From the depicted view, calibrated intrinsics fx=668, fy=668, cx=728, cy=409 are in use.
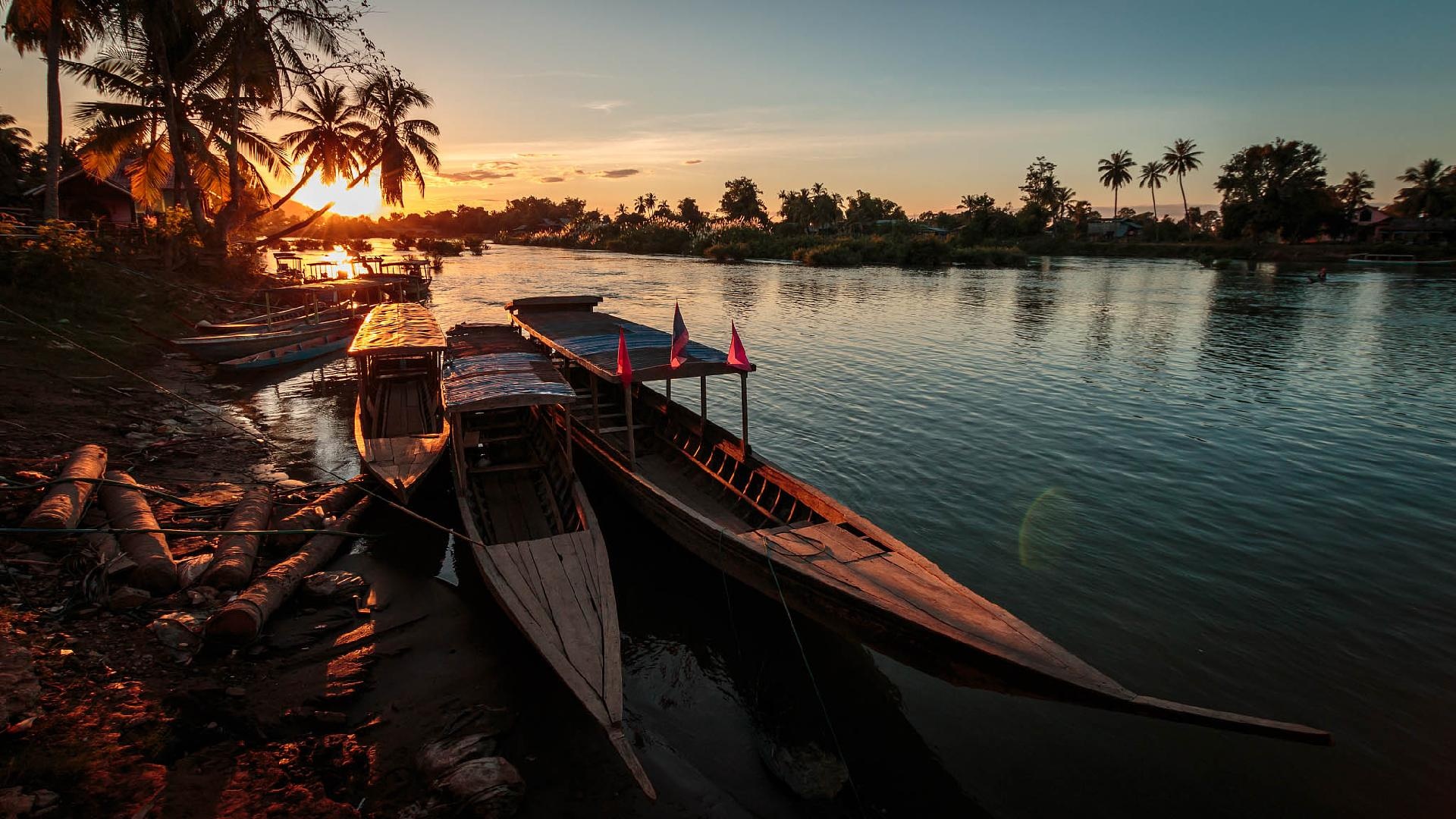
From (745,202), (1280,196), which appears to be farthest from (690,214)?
(1280,196)

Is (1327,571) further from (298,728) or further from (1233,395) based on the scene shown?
(298,728)

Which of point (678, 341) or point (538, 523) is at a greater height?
point (678, 341)

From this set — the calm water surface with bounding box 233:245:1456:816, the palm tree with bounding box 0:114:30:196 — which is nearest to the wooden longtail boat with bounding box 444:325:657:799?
the calm water surface with bounding box 233:245:1456:816

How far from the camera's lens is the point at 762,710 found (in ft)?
24.7

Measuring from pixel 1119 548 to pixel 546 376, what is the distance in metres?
10.2

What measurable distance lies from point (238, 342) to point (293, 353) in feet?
6.30

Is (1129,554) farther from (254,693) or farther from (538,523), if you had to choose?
(254,693)

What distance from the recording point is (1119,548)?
37.1ft

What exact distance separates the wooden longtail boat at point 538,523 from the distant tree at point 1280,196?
91.5m

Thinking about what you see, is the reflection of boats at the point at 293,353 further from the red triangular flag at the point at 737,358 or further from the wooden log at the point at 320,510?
the red triangular flag at the point at 737,358

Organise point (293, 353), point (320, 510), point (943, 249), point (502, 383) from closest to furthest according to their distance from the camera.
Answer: point (502, 383)
point (320, 510)
point (293, 353)
point (943, 249)

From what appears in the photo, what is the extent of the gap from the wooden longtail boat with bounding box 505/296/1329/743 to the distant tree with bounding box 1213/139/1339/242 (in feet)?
294

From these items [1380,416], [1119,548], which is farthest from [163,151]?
[1380,416]

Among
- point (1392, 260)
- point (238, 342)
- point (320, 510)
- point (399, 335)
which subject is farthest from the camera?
point (1392, 260)
